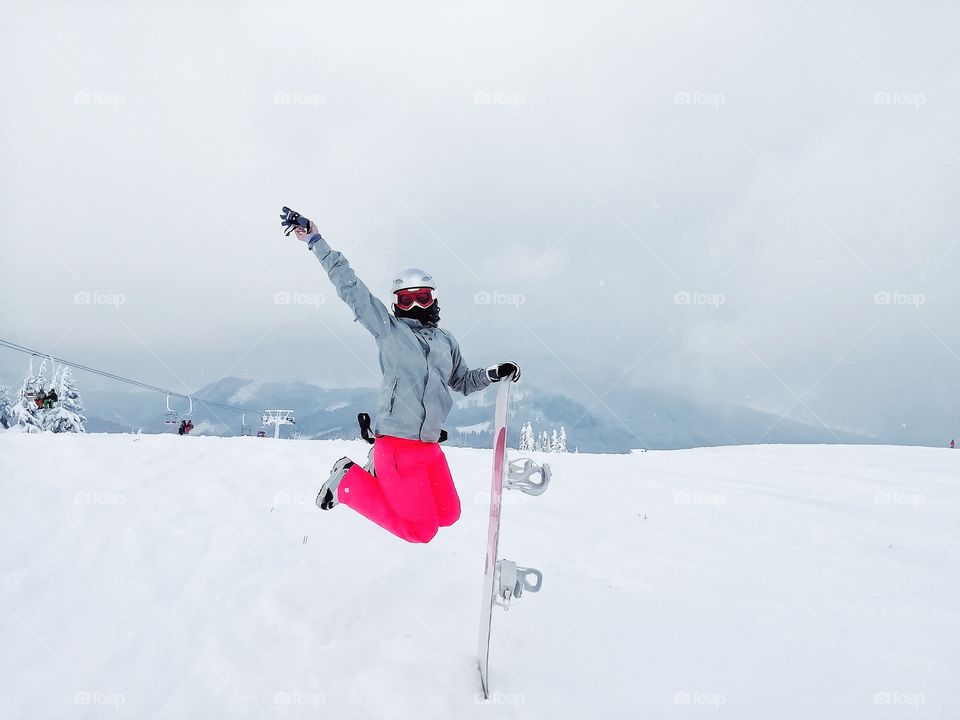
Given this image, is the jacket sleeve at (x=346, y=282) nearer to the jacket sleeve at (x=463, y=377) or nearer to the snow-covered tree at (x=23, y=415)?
the jacket sleeve at (x=463, y=377)

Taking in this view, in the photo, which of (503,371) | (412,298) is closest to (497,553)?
(503,371)

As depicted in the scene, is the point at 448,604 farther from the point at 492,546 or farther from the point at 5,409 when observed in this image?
the point at 5,409

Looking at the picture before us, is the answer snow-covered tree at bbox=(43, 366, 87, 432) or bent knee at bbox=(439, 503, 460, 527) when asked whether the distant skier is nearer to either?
bent knee at bbox=(439, 503, 460, 527)

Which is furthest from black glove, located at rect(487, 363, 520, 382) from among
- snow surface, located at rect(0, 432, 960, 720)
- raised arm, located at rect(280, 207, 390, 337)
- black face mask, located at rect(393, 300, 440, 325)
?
snow surface, located at rect(0, 432, 960, 720)

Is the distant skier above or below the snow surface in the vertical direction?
above

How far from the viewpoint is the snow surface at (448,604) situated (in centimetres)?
346

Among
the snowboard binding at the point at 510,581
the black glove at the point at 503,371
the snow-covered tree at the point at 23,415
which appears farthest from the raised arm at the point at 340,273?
the snow-covered tree at the point at 23,415

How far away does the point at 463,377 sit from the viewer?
4.59 metres

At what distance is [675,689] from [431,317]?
3.13 meters

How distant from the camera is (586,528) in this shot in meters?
6.59

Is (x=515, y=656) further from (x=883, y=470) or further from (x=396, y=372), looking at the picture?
(x=883, y=470)

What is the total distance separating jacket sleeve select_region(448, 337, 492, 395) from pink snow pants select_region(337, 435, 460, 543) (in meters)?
0.58

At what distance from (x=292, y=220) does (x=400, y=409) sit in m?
1.57

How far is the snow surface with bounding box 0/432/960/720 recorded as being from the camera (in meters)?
3.46
